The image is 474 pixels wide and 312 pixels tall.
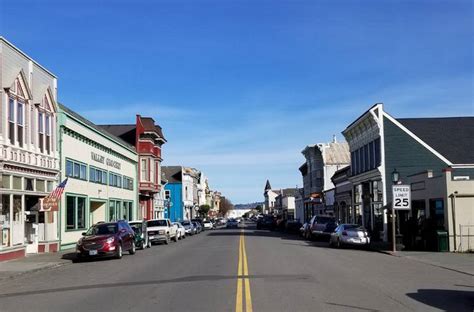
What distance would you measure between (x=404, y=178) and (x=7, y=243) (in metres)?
26.7

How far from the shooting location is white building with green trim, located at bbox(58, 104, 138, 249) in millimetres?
32906

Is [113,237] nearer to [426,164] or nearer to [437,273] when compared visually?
[437,273]

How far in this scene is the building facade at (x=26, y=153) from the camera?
25156 mm

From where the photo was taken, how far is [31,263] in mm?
23406

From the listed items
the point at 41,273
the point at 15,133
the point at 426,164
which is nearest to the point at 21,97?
the point at 15,133

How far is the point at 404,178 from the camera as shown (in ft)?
134

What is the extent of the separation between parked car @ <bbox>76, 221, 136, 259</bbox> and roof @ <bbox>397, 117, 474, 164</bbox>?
83.4ft

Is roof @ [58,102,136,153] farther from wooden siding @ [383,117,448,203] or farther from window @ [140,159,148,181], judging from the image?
wooden siding @ [383,117,448,203]

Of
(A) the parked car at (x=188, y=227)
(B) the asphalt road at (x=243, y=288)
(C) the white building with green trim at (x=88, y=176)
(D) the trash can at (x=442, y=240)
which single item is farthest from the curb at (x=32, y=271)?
(A) the parked car at (x=188, y=227)

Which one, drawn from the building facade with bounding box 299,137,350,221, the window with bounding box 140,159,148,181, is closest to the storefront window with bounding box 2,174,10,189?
the window with bounding box 140,159,148,181

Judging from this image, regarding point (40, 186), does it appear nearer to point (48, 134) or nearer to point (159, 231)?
point (48, 134)

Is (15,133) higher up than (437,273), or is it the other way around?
(15,133)

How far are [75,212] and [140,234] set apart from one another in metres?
4.43

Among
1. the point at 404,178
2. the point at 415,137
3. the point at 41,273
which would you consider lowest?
the point at 41,273
